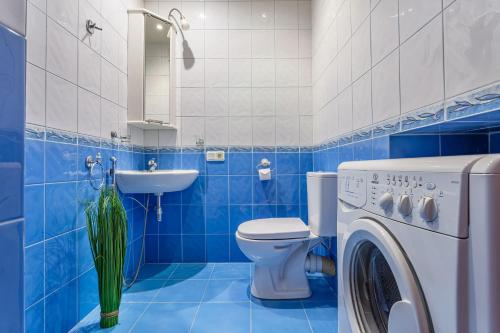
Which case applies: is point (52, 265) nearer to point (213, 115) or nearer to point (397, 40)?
point (213, 115)

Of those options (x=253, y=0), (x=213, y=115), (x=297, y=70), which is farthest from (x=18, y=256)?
(x=253, y=0)

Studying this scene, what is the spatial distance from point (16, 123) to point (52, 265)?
116 cm

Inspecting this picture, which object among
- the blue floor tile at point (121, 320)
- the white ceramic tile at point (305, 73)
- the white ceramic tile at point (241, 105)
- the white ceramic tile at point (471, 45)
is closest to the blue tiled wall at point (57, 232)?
the blue floor tile at point (121, 320)

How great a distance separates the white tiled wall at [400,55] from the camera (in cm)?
67

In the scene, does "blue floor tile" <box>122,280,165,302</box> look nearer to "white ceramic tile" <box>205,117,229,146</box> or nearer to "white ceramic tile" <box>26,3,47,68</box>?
"white ceramic tile" <box>205,117,229,146</box>

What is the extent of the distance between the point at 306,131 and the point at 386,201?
65.0 inches

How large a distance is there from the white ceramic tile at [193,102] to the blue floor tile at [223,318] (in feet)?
4.80

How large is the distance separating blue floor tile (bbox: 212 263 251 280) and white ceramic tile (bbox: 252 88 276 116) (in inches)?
50.2

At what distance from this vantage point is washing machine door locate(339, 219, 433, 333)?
24.9 inches

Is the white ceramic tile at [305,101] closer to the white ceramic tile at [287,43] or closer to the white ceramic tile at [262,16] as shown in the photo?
the white ceramic tile at [287,43]

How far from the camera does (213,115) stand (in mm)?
2225

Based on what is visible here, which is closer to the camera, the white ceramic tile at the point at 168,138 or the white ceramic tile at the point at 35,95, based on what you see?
the white ceramic tile at the point at 35,95

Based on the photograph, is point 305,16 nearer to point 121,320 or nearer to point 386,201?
point 386,201

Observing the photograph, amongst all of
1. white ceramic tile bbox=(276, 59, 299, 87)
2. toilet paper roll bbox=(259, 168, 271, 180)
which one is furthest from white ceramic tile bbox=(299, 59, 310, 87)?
toilet paper roll bbox=(259, 168, 271, 180)
